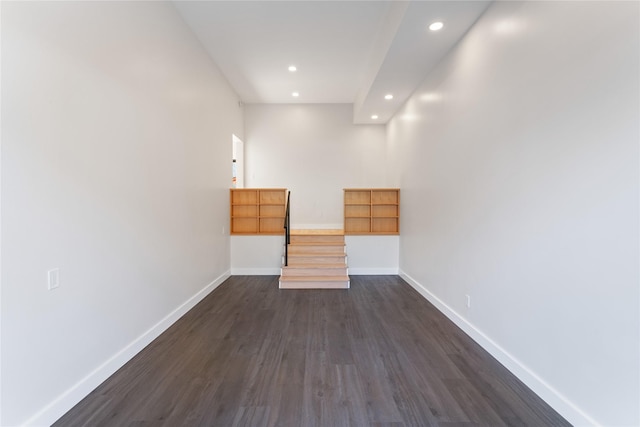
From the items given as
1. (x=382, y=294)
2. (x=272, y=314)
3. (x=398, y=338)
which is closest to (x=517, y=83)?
(x=398, y=338)

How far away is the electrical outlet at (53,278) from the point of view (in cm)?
170

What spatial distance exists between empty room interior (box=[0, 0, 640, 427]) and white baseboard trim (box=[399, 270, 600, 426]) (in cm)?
1

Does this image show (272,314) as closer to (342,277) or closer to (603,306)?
(342,277)

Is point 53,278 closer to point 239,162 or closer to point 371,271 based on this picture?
point 371,271

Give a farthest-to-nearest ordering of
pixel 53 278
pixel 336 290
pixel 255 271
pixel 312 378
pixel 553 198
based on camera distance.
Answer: pixel 255 271 → pixel 336 290 → pixel 312 378 → pixel 553 198 → pixel 53 278

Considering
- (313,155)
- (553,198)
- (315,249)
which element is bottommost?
(315,249)

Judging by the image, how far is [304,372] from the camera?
2.23m

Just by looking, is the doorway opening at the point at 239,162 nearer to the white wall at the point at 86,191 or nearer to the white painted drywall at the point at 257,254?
the white painted drywall at the point at 257,254

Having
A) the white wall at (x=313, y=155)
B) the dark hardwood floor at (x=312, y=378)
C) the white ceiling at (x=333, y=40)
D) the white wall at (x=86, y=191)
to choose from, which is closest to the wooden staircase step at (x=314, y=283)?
the dark hardwood floor at (x=312, y=378)

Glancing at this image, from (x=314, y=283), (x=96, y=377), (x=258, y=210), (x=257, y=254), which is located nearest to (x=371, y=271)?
(x=314, y=283)

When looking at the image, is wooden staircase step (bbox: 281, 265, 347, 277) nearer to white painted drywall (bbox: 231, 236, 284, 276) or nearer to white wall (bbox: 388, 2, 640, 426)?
white painted drywall (bbox: 231, 236, 284, 276)

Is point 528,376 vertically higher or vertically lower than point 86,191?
lower

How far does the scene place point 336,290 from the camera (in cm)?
444

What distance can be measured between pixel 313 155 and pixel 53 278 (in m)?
5.60
